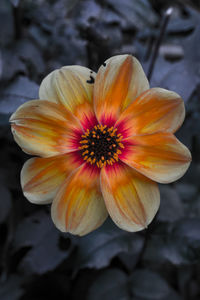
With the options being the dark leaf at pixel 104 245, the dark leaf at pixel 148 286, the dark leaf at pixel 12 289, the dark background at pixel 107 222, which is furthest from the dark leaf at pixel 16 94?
the dark leaf at pixel 148 286

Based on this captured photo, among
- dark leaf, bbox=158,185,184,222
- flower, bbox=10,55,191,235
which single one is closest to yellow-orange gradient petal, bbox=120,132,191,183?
flower, bbox=10,55,191,235

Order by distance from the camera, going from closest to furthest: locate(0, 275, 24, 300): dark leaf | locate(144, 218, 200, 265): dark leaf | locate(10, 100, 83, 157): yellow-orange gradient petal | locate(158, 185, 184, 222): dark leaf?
1. locate(10, 100, 83, 157): yellow-orange gradient petal
2. locate(144, 218, 200, 265): dark leaf
3. locate(0, 275, 24, 300): dark leaf
4. locate(158, 185, 184, 222): dark leaf

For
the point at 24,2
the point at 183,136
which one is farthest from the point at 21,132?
the point at 24,2

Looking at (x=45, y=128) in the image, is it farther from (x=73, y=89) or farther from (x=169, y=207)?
(x=169, y=207)

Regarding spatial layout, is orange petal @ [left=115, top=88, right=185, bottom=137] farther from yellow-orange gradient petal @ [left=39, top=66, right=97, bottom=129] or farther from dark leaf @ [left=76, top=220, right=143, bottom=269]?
dark leaf @ [left=76, top=220, right=143, bottom=269]

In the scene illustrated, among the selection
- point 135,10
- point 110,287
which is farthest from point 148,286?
point 135,10

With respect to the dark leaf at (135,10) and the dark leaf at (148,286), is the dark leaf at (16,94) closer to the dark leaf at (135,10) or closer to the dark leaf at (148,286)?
the dark leaf at (135,10)

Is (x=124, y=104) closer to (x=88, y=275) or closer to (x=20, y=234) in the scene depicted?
(x=20, y=234)
